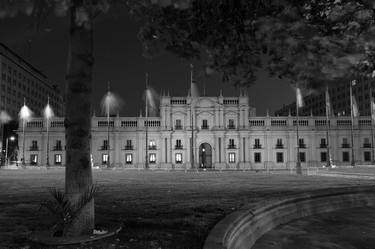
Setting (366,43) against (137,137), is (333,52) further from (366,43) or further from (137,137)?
(137,137)

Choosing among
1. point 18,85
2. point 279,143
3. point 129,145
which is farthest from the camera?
point 18,85

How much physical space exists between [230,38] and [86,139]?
2990 millimetres

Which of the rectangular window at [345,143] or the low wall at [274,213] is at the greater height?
the rectangular window at [345,143]

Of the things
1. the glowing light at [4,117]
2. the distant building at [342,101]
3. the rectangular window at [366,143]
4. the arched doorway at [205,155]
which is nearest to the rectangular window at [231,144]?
the arched doorway at [205,155]

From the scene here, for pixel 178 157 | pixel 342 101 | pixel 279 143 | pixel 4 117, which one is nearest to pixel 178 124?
pixel 178 157

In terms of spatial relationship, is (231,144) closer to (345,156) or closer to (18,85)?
(345,156)

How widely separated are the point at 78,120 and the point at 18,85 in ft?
319

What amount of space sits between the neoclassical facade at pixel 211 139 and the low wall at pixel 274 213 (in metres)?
62.8

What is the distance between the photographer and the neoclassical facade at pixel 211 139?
7469cm

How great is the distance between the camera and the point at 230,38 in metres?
6.67

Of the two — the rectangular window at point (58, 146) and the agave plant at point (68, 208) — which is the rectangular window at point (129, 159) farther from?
the agave plant at point (68, 208)

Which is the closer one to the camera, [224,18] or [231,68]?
[224,18]

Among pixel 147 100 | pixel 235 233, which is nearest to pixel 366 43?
pixel 235 233

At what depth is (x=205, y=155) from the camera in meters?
78.9
